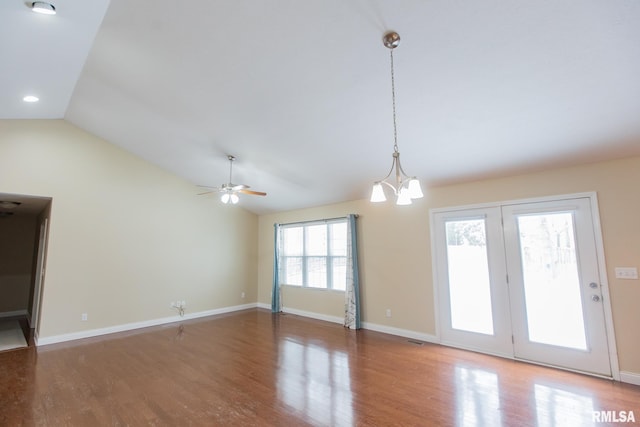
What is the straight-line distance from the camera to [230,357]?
4258 mm

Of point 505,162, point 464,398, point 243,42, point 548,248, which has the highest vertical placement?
point 243,42

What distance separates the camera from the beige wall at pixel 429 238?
136 inches

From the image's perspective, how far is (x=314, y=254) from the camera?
6.93 meters

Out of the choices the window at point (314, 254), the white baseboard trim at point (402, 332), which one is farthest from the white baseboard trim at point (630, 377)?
the window at point (314, 254)

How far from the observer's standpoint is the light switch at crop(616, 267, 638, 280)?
11.2ft

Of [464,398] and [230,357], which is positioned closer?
[464,398]

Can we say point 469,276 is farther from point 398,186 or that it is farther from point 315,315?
point 315,315

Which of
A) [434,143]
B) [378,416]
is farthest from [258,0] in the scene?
[378,416]

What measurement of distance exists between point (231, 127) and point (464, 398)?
432 cm

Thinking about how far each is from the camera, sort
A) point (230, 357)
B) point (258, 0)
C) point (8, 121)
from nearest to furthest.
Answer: point (258, 0) → point (230, 357) → point (8, 121)

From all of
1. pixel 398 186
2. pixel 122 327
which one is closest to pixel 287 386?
pixel 398 186

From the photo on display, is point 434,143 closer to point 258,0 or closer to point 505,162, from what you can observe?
point 505,162

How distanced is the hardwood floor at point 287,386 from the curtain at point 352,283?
2.85 ft

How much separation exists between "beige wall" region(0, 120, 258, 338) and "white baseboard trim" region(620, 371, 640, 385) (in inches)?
271
